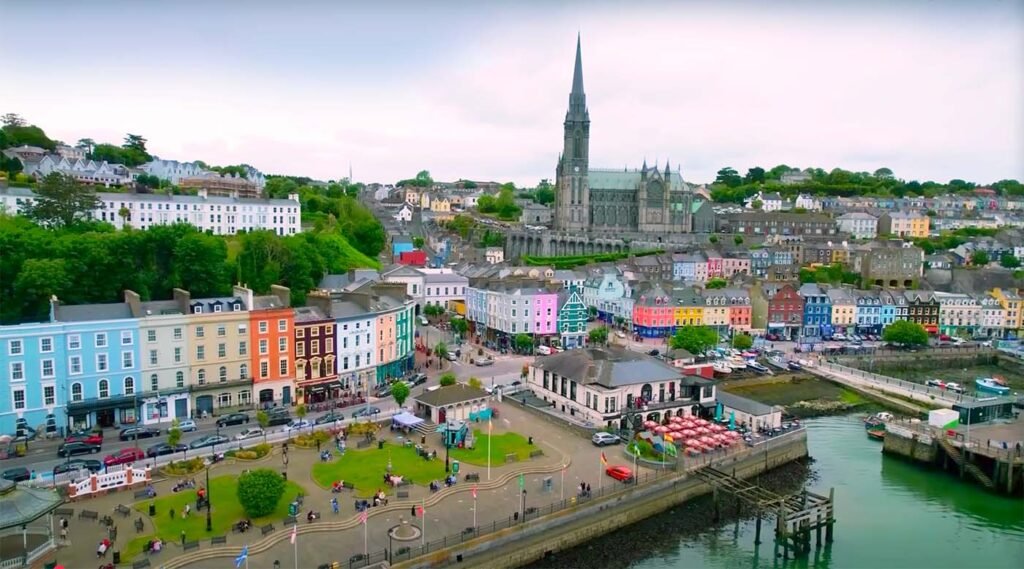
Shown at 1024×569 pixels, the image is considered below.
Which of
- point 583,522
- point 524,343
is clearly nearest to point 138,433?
point 583,522

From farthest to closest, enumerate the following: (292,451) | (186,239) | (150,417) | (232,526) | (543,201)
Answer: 1. (543,201)
2. (186,239)
3. (150,417)
4. (292,451)
5. (232,526)

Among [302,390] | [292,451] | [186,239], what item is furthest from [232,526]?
[186,239]

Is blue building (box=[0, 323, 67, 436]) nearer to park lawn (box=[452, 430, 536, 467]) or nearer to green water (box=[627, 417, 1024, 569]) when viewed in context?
park lawn (box=[452, 430, 536, 467])

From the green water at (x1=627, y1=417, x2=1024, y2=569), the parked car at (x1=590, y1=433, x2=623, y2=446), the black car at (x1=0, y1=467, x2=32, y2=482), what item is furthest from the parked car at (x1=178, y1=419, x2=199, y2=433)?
the green water at (x1=627, y1=417, x2=1024, y2=569)

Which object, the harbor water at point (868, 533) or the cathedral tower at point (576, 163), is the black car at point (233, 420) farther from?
the cathedral tower at point (576, 163)

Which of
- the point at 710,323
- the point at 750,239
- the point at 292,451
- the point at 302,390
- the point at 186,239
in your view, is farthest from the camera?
the point at 750,239

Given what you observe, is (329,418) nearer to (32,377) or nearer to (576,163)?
(32,377)

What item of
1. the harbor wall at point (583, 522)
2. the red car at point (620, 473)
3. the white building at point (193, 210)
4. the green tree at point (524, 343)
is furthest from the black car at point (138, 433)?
the white building at point (193, 210)

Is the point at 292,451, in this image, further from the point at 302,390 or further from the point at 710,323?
the point at 710,323
